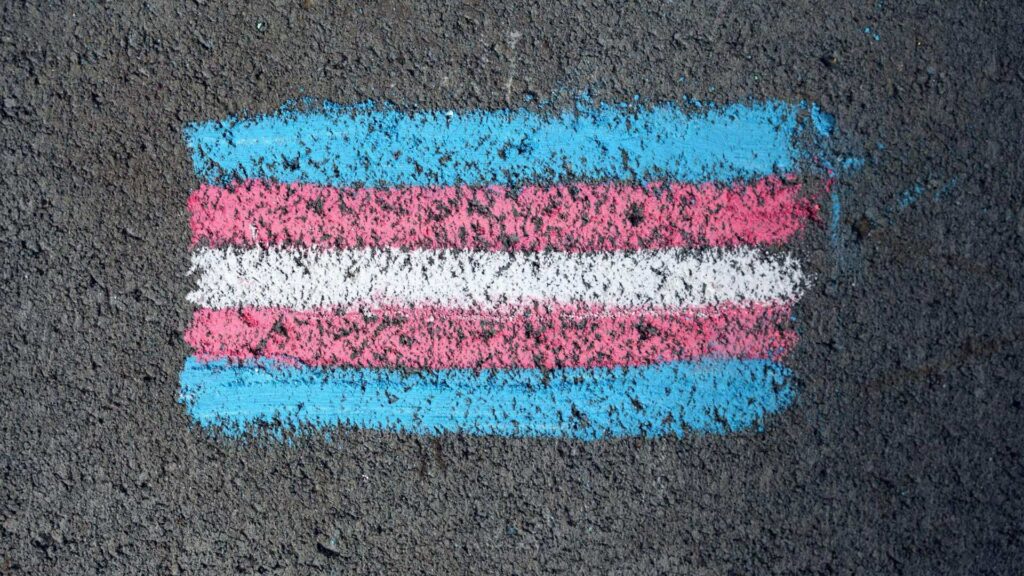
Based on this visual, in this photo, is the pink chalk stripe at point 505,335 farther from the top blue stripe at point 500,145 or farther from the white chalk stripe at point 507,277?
the top blue stripe at point 500,145

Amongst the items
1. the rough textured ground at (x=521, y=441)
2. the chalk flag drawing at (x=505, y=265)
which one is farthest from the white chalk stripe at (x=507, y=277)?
the rough textured ground at (x=521, y=441)

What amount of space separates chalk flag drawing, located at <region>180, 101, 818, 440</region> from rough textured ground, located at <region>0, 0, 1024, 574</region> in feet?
0.31

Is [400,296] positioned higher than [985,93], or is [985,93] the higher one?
[985,93]

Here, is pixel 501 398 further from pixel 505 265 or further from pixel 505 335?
pixel 505 265

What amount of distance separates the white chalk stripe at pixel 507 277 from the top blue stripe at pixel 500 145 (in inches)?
10.2

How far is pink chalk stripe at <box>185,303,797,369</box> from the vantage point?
193 cm

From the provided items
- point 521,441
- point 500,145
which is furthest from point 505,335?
point 500,145

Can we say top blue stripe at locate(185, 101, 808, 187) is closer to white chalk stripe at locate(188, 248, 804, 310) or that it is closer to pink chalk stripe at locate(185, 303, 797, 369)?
white chalk stripe at locate(188, 248, 804, 310)

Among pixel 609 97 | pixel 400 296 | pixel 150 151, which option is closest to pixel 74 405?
pixel 150 151

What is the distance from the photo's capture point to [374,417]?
1.99 metres

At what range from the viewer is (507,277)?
6.33 ft

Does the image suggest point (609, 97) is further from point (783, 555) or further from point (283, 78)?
point (783, 555)

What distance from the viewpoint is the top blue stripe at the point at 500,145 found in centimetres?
194

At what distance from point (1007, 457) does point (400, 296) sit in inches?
81.3
